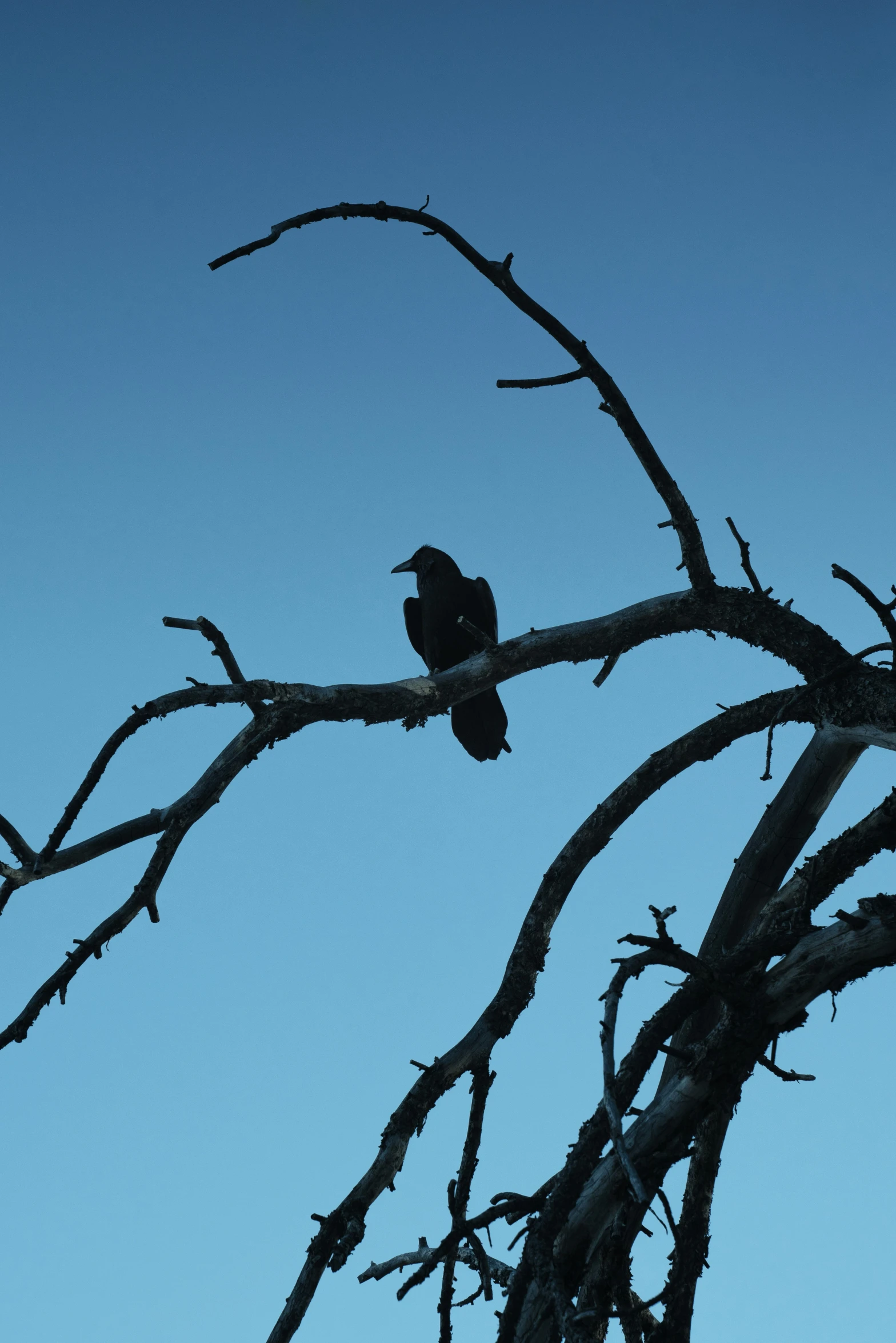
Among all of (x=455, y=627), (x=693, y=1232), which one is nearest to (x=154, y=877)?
(x=693, y=1232)

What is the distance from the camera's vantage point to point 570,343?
3281 millimetres

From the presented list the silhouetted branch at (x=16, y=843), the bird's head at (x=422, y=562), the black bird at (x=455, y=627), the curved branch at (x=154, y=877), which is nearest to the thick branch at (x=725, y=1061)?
the curved branch at (x=154, y=877)

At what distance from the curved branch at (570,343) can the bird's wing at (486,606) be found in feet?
11.8

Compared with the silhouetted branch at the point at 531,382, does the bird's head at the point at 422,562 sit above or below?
above

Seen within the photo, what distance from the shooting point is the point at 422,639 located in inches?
313

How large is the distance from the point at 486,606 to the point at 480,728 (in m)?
1.16

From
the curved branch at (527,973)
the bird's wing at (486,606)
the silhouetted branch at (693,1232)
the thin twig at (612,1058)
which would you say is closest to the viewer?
the thin twig at (612,1058)

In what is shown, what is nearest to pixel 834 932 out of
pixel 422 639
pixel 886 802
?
pixel 886 802

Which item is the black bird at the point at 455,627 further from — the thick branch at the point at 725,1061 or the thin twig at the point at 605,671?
the thick branch at the point at 725,1061

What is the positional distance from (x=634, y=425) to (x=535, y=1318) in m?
2.60

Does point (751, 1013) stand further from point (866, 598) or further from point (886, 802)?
point (866, 598)

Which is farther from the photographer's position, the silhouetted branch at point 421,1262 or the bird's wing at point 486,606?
the bird's wing at point 486,606

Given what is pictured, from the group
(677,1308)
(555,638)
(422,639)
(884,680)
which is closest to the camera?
(677,1308)

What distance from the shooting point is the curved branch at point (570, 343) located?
3.07m
